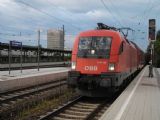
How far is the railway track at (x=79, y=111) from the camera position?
434 inches

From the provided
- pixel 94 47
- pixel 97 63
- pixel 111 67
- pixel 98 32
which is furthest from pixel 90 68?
pixel 98 32

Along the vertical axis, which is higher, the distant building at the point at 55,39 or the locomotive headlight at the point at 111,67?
the distant building at the point at 55,39

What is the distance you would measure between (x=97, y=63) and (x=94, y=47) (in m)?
0.91

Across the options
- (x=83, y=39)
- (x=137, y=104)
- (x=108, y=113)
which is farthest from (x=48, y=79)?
(x=108, y=113)

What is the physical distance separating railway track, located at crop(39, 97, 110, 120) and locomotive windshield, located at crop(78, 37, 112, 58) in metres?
1.96

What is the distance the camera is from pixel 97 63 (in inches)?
574

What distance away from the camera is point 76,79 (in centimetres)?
1429

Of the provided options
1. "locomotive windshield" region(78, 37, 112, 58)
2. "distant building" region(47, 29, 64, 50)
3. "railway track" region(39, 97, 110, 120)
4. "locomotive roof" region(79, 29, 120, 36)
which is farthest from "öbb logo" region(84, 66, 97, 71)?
"distant building" region(47, 29, 64, 50)

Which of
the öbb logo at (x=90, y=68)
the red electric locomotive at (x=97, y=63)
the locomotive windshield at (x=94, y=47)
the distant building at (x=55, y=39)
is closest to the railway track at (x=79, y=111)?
the red electric locomotive at (x=97, y=63)

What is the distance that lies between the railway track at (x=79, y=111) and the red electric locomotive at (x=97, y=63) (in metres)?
0.56

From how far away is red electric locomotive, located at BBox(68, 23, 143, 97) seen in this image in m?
14.1

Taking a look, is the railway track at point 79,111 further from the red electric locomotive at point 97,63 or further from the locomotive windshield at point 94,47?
the locomotive windshield at point 94,47

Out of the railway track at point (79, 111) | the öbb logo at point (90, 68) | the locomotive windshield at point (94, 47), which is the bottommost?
the railway track at point (79, 111)

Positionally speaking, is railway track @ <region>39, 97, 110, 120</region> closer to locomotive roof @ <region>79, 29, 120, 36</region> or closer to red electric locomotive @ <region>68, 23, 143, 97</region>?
red electric locomotive @ <region>68, 23, 143, 97</region>
